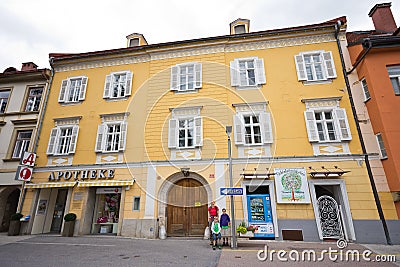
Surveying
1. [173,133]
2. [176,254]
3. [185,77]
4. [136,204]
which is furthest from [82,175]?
[185,77]

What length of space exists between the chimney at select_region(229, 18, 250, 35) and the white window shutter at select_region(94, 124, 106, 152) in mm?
10248

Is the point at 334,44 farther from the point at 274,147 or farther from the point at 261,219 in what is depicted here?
the point at 261,219

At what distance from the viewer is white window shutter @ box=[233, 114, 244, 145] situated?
1164cm

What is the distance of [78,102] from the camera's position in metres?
14.5

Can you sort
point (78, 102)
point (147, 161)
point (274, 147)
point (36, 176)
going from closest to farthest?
1. point (274, 147)
2. point (147, 161)
3. point (36, 176)
4. point (78, 102)

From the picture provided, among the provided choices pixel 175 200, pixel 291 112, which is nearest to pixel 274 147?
pixel 291 112

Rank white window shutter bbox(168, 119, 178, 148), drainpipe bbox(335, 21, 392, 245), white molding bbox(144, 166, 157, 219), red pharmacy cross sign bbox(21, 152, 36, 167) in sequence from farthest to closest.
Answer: red pharmacy cross sign bbox(21, 152, 36, 167), white window shutter bbox(168, 119, 178, 148), white molding bbox(144, 166, 157, 219), drainpipe bbox(335, 21, 392, 245)

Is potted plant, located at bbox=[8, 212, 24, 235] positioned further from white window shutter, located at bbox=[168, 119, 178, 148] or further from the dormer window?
the dormer window

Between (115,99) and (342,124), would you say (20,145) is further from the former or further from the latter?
(342,124)

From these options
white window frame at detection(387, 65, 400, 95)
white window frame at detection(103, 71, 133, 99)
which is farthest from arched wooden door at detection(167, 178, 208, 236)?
white window frame at detection(387, 65, 400, 95)

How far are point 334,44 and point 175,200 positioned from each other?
12347 millimetres

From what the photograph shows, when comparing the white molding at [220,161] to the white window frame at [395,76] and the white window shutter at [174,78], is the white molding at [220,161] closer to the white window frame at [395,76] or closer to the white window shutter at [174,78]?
the white window frame at [395,76]

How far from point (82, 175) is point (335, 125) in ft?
44.8

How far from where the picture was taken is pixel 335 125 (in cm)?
1121
